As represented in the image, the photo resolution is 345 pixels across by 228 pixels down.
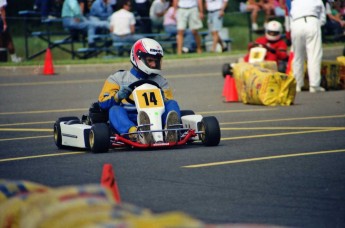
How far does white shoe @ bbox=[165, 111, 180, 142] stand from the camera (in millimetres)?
13320

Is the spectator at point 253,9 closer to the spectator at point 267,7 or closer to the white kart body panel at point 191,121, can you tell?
the spectator at point 267,7

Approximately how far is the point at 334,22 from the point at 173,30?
18.9ft

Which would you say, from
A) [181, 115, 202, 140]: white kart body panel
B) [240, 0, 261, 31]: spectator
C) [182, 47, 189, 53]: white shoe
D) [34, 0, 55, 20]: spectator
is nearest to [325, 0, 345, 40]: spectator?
[240, 0, 261, 31]: spectator

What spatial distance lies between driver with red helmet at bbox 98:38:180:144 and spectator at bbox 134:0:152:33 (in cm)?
1810

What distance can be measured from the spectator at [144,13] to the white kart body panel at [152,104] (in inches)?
737

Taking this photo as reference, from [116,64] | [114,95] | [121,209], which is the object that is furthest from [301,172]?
[116,64]

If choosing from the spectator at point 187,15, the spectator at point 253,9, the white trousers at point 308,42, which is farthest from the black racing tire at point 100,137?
the spectator at point 253,9

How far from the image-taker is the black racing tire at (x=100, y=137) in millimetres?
13117

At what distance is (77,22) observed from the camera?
31.0m

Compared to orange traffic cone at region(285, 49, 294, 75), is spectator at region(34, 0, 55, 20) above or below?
above

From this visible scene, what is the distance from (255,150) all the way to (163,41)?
19441 mm

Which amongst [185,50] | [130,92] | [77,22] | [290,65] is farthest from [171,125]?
[185,50]

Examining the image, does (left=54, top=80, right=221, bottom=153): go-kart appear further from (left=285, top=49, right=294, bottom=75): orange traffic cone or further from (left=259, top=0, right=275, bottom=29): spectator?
(left=259, top=0, right=275, bottom=29): spectator

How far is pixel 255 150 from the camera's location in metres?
13.3
